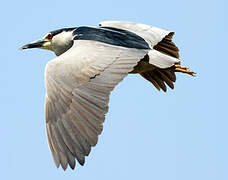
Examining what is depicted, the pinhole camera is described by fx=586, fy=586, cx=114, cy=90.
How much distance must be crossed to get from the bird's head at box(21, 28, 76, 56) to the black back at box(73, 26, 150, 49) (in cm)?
19

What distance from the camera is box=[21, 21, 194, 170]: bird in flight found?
270 inches

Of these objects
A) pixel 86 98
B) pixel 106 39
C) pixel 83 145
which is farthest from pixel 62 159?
pixel 106 39

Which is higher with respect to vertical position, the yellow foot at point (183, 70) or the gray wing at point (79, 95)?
the gray wing at point (79, 95)

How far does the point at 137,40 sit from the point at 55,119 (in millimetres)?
2305

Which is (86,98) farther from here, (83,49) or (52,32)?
(52,32)

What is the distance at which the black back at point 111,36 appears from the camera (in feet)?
28.1

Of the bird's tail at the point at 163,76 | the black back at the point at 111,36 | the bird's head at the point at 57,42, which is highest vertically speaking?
the black back at the point at 111,36

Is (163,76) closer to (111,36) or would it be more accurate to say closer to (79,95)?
(111,36)

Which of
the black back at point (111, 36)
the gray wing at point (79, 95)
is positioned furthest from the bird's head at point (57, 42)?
the gray wing at point (79, 95)

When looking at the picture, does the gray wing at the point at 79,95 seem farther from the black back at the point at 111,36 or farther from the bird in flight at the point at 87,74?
the black back at the point at 111,36

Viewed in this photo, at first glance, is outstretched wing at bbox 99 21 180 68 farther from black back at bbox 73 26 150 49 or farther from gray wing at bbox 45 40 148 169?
gray wing at bbox 45 40 148 169

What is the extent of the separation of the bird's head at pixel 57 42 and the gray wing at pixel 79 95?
978 millimetres

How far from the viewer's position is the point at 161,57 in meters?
8.62

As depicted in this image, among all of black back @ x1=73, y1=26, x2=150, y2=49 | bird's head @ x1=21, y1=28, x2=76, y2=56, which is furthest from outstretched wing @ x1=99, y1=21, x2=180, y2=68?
bird's head @ x1=21, y1=28, x2=76, y2=56
